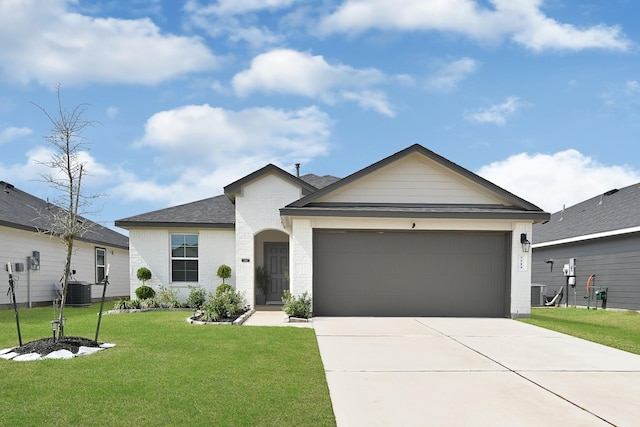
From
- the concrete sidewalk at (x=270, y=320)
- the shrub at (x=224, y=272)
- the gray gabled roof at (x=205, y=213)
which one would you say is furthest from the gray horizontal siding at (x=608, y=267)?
the shrub at (x=224, y=272)

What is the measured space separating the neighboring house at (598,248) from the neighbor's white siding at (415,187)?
272 inches

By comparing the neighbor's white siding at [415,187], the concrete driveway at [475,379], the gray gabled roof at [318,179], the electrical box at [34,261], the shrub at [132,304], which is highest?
the gray gabled roof at [318,179]

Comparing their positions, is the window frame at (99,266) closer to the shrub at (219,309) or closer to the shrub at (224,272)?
the shrub at (224,272)

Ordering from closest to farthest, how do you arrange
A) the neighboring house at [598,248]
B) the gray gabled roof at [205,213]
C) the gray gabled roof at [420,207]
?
the gray gabled roof at [420,207]
the gray gabled roof at [205,213]
the neighboring house at [598,248]

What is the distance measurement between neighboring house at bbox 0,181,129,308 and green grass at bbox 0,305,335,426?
705 centimetres

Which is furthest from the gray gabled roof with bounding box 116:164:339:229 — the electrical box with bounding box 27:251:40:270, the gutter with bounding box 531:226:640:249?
the gutter with bounding box 531:226:640:249

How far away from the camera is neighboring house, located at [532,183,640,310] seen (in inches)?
679

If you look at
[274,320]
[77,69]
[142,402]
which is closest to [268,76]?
[77,69]

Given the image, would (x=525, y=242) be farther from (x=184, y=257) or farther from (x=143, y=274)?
(x=143, y=274)

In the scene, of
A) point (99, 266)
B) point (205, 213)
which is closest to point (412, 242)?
point (205, 213)

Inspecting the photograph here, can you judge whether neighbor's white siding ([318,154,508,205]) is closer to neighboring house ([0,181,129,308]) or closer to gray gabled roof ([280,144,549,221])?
gray gabled roof ([280,144,549,221])

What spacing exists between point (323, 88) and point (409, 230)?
4.29 meters

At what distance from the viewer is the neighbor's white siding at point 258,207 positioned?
15609 millimetres

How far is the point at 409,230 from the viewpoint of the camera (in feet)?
43.0
